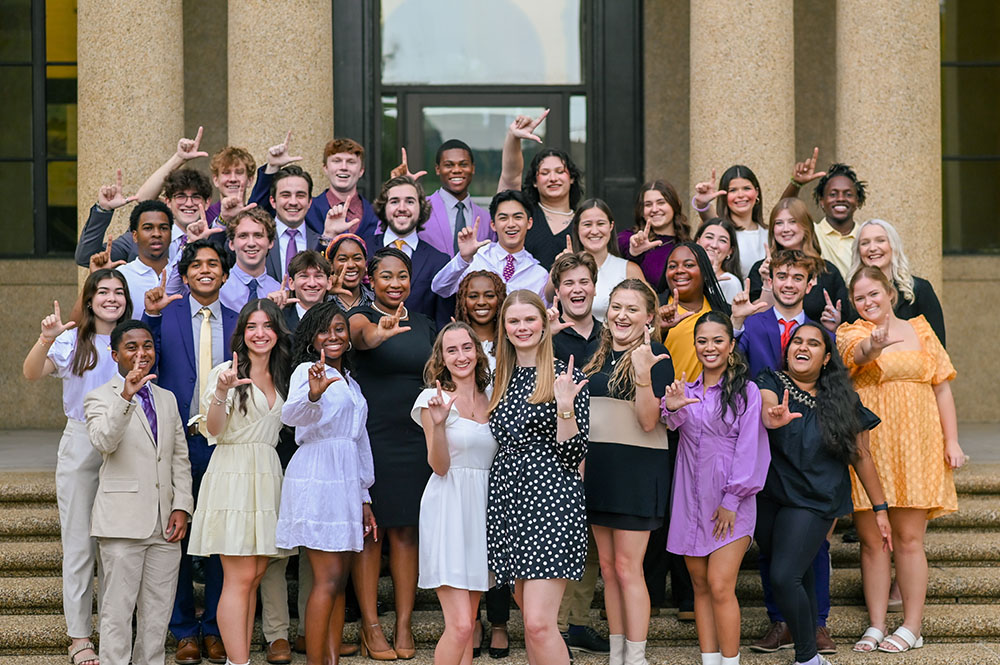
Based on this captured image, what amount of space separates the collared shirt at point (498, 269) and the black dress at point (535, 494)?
4.61 ft

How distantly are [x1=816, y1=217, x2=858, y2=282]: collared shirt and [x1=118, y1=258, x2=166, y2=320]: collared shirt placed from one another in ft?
14.6

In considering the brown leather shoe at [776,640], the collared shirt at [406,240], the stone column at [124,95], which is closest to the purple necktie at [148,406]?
the collared shirt at [406,240]

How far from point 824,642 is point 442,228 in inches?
146

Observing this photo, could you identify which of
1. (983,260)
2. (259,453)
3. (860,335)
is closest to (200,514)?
(259,453)

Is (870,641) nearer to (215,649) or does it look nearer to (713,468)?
(713,468)

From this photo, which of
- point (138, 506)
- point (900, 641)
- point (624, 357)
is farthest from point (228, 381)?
point (900, 641)

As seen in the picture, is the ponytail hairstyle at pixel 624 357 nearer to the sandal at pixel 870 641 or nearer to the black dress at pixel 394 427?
the black dress at pixel 394 427

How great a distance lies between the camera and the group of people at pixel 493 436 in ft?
21.5

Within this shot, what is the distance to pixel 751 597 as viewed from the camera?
8.09 meters

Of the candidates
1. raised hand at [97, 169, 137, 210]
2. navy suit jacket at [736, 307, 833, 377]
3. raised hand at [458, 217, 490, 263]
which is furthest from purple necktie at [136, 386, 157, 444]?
navy suit jacket at [736, 307, 833, 377]

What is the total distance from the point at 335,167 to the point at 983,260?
7.83 metres

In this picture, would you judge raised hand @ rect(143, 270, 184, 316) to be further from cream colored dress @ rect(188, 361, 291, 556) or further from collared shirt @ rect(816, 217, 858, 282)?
collared shirt @ rect(816, 217, 858, 282)

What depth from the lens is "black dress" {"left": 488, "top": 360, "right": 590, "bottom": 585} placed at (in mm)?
6344

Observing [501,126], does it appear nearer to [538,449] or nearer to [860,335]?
[860,335]
